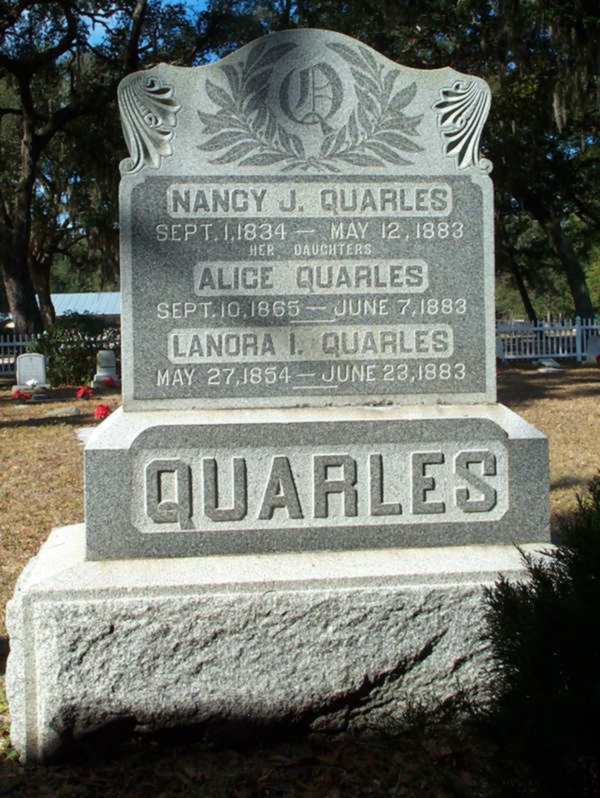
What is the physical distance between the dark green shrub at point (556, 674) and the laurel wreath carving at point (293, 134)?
81.1 inches

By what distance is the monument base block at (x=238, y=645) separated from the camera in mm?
3150

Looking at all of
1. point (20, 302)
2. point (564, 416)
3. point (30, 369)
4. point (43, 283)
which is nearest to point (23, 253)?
point (20, 302)

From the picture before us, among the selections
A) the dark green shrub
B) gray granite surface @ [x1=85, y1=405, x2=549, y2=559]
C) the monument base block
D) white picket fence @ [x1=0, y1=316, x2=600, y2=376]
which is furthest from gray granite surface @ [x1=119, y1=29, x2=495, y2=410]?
white picket fence @ [x1=0, y1=316, x2=600, y2=376]

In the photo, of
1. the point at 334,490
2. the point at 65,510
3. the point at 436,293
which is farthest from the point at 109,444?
the point at 65,510

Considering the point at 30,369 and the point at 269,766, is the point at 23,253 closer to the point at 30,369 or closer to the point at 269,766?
the point at 30,369

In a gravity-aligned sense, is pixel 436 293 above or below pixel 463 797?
above

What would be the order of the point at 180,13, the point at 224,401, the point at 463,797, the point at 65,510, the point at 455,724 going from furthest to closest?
the point at 180,13
the point at 65,510
the point at 224,401
the point at 455,724
the point at 463,797

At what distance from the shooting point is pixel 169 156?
12.1ft

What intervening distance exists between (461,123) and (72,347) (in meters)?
16.5

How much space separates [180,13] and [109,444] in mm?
21054

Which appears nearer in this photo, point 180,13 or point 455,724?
point 455,724

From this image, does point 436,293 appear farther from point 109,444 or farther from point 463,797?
point 463,797

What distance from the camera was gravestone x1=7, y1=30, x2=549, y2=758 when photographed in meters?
3.43

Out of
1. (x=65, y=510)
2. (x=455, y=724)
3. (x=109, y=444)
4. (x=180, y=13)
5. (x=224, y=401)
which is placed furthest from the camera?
(x=180, y=13)
